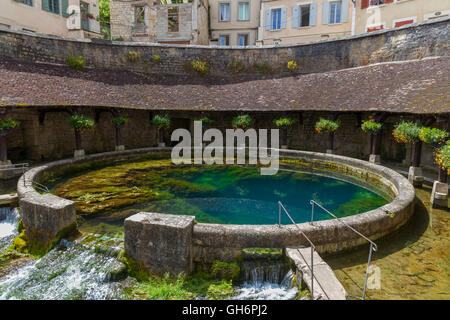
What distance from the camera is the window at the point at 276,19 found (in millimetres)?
22672

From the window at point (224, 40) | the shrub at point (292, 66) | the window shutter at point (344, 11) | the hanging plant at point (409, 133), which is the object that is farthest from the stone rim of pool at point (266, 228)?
the window at point (224, 40)

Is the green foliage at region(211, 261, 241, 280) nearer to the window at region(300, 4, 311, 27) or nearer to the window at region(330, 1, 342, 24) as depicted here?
the window at region(330, 1, 342, 24)

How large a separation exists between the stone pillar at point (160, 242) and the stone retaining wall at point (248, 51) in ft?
45.0

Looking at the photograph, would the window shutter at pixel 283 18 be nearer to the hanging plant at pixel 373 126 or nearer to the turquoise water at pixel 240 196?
the hanging plant at pixel 373 126

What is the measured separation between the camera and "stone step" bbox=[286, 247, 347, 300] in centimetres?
402

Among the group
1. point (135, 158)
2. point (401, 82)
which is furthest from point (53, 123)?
A: point (401, 82)

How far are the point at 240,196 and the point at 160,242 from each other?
5.11m

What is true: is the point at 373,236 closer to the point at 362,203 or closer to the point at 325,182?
the point at 362,203

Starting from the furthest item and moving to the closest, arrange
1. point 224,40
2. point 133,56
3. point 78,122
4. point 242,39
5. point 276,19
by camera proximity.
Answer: point 224,40
point 242,39
point 276,19
point 133,56
point 78,122

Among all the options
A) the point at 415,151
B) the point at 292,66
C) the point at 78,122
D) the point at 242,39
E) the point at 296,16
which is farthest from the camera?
the point at 242,39

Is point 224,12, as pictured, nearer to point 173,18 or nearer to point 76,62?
point 173,18

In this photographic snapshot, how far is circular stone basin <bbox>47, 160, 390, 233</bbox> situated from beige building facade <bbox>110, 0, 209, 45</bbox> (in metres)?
14.0

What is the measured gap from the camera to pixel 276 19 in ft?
74.8

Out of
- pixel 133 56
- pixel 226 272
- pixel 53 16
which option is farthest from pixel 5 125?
pixel 53 16
